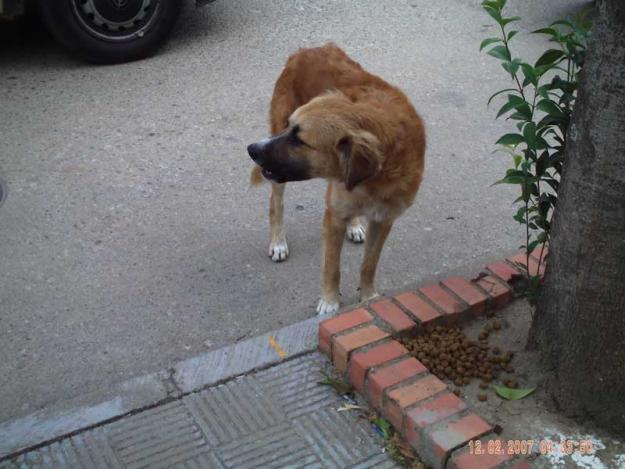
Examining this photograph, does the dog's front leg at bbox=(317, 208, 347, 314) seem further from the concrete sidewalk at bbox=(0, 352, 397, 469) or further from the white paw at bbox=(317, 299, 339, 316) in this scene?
the concrete sidewalk at bbox=(0, 352, 397, 469)

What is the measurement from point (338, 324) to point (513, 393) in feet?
2.65

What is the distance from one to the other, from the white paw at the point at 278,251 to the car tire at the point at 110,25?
2.95m

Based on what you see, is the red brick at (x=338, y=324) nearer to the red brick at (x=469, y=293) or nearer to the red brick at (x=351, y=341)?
the red brick at (x=351, y=341)

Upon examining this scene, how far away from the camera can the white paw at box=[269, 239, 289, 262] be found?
4.24 m

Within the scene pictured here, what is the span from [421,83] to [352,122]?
10.2 ft

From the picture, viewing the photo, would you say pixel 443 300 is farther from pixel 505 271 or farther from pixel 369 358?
pixel 369 358

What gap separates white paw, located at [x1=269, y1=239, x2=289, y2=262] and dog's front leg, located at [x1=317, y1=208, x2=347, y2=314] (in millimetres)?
491

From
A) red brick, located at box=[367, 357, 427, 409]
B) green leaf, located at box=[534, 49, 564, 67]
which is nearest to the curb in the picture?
red brick, located at box=[367, 357, 427, 409]

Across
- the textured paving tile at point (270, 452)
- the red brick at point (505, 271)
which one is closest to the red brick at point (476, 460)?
the textured paving tile at point (270, 452)

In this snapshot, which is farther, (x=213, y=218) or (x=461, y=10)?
(x=461, y=10)

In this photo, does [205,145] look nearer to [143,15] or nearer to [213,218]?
[213,218]

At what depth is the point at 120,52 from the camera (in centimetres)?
632

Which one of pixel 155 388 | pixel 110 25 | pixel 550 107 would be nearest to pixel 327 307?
pixel 155 388

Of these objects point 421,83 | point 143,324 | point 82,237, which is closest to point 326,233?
point 143,324
